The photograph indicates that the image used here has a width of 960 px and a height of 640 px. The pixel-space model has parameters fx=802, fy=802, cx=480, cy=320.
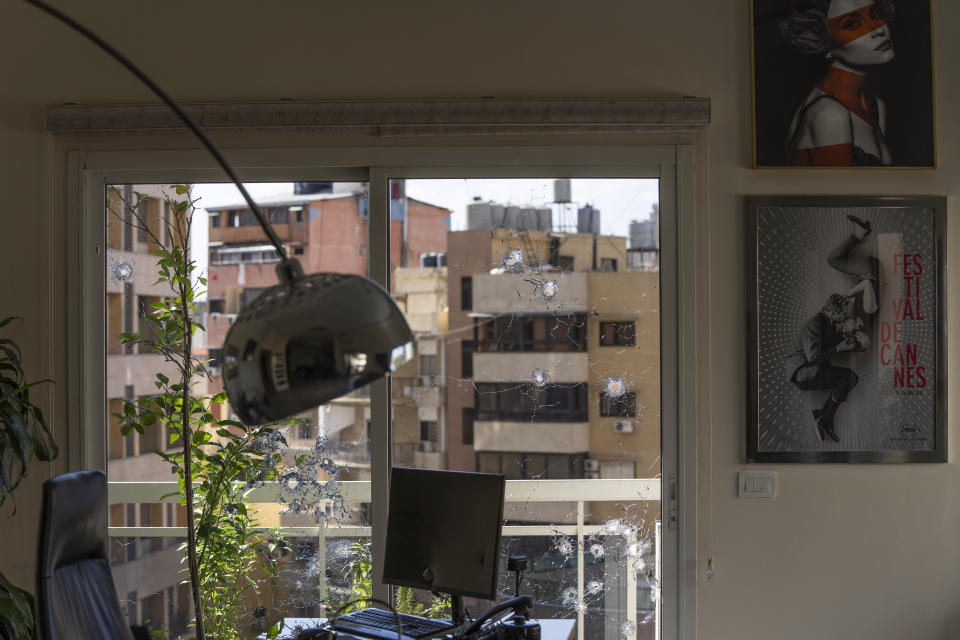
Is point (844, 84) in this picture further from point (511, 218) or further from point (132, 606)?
point (132, 606)

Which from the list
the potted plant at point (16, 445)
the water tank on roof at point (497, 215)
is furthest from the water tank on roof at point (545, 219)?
the potted plant at point (16, 445)

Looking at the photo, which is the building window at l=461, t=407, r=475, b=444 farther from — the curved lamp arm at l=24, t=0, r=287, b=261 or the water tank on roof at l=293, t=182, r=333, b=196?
the curved lamp arm at l=24, t=0, r=287, b=261

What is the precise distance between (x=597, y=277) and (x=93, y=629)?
194 centimetres

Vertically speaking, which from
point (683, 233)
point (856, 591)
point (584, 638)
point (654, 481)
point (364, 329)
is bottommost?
point (584, 638)

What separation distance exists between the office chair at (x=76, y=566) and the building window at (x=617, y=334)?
1.71 meters

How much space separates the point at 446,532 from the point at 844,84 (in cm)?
207

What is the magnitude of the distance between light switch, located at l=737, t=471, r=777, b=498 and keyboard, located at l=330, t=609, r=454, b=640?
3.86 feet

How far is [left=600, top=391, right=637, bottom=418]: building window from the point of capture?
9.55 feet

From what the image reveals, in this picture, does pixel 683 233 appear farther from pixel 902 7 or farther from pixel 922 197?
pixel 902 7

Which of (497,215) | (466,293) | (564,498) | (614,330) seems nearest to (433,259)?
(466,293)

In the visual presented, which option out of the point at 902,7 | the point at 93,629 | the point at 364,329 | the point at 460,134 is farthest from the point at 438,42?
the point at 93,629

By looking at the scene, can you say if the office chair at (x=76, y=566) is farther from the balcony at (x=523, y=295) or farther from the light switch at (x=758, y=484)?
the light switch at (x=758, y=484)

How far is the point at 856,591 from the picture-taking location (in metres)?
2.82

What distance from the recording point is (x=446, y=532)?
2330 mm
